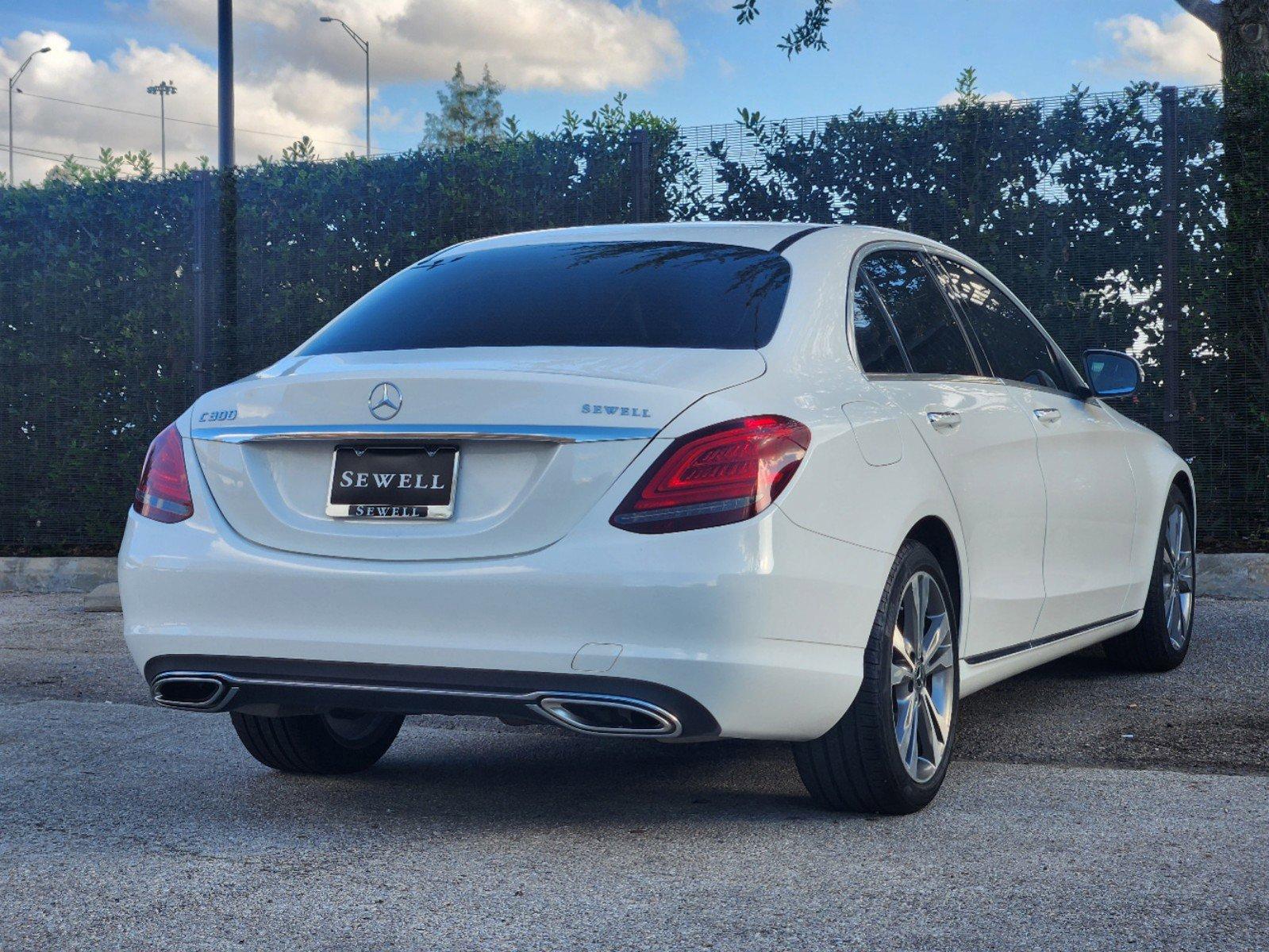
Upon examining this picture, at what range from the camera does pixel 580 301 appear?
14.0 feet

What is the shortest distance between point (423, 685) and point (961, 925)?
1.30 meters

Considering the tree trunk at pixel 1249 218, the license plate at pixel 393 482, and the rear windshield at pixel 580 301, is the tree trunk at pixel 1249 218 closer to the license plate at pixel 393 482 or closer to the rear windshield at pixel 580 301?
the rear windshield at pixel 580 301

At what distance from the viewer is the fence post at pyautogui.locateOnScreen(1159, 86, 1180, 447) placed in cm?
923

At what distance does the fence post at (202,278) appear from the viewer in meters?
→ 11.2

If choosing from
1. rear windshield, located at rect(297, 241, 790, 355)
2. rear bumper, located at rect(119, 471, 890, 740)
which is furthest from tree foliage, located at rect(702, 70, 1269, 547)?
rear bumper, located at rect(119, 471, 890, 740)

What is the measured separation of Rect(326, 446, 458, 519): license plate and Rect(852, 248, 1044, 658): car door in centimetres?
123

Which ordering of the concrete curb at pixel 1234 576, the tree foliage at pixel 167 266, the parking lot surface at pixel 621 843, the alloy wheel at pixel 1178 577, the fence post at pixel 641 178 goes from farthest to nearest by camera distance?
the tree foliage at pixel 167 266
the fence post at pixel 641 178
the concrete curb at pixel 1234 576
the alloy wheel at pixel 1178 577
the parking lot surface at pixel 621 843

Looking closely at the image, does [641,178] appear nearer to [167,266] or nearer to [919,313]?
[167,266]

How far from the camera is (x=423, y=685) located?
3.63m

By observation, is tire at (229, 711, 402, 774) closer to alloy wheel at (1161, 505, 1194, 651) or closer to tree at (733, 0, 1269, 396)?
alloy wheel at (1161, 505, 1194, 651)

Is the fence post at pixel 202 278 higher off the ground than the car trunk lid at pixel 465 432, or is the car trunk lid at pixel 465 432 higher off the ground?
the fence post at pixel 202 278

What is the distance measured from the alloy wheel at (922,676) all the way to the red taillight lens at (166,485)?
1.82 metres

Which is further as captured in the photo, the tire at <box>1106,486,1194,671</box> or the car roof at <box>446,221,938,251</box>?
the tire at <box>1106,486,1194,671</box>

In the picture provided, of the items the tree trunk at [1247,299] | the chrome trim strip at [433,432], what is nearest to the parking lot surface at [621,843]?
the chrome trim strip at [433,432]
